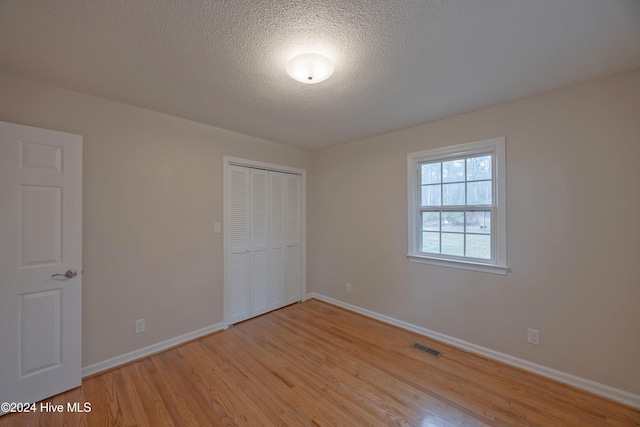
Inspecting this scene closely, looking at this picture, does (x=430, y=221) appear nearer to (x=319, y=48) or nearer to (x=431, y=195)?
(x=431, y=195)

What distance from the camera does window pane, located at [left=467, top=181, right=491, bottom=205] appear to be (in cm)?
248

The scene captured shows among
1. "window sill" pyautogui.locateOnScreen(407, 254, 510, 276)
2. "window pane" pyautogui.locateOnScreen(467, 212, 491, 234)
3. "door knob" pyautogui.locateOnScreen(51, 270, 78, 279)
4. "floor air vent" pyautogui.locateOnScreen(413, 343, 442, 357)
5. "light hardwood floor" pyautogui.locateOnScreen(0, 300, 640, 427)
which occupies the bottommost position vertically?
"light hardwood floor" pyautogui.locateOnScreen(0, 300, 640, 427)

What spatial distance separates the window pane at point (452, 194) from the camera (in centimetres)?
266

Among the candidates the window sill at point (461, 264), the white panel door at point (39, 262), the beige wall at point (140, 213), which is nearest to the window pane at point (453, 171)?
the window sill at point (461, 264)

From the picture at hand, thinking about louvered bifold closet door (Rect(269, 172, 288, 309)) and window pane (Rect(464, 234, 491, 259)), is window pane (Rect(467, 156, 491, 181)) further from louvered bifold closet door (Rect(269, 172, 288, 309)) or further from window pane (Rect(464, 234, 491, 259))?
louvered bifold closet door (Rect(269, 172, 288, 309))

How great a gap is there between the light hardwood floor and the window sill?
32.9 inches

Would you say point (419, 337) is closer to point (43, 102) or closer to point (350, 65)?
point (350, 65)

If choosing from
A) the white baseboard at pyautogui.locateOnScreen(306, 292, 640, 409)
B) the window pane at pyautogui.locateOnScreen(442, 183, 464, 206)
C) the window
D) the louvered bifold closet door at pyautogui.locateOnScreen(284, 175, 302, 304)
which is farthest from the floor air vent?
the louvered bifold closet door at pyautogui.locateOnScreen(284, 175, 302, 304)

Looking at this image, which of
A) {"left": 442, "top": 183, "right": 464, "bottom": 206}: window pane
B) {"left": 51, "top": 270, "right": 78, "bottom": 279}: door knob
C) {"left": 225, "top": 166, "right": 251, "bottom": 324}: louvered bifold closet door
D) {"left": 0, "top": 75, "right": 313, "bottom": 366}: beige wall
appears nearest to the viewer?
{"left": 51, "top": 270, "right": 78, "bottom": 279}: door knob

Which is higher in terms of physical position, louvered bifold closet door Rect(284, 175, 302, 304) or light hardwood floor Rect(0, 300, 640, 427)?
louvered bifold closet door Rect(284, 175, 302, 304)

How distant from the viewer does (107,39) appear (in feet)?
4.89

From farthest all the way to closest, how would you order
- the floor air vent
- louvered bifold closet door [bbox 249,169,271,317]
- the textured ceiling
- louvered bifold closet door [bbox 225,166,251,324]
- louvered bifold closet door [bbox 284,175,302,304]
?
louvered bifold closet door [bbox 284,175,302,304] < louvered bifold closet door [bbox 249,169,271,317] < louvered bifold closet door [bbox 225,166,251,324] < the floor air vent < the textured ceiling

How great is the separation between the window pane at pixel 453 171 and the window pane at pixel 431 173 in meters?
0.06

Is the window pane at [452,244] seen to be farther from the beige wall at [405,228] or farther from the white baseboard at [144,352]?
the white baseboard at [144,352]
